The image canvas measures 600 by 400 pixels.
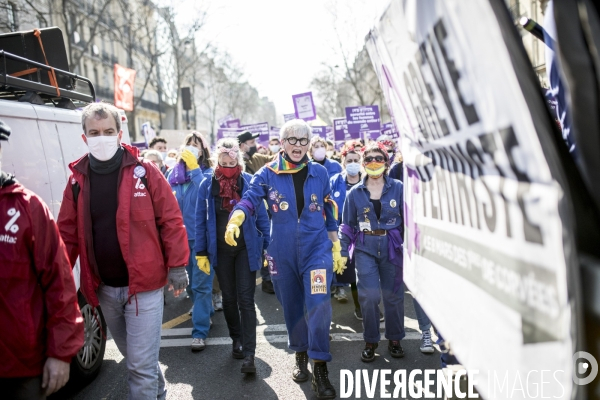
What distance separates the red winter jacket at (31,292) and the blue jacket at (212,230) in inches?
87.7

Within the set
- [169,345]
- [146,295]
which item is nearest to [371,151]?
[146,295]

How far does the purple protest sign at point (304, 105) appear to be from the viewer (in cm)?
1571

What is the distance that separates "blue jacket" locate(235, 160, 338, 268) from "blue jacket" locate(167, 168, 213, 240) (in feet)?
5.20

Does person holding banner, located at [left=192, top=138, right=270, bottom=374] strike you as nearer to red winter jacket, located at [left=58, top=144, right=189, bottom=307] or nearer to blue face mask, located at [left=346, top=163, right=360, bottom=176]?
red winter jacket, located at [left=58, top=144, right=189, bottom=307]

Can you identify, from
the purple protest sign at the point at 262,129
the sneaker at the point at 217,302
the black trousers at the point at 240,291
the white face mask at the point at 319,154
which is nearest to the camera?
the black trousers at the point at 240,291

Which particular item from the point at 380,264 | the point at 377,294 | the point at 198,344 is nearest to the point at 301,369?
the point at 377,294

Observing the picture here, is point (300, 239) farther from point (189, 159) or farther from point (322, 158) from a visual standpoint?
point (322, 158)

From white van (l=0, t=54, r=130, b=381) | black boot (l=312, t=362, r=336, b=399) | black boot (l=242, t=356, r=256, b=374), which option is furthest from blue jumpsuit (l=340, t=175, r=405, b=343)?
white van (l=0, t=54, r=130, b=381)

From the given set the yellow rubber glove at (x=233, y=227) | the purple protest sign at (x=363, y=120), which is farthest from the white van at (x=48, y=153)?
the purple protest sign at (x=363, y=120)

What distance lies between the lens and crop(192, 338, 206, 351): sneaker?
4876mm

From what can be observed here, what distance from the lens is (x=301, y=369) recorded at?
412 centimetres

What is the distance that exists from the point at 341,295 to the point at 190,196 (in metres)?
2.44

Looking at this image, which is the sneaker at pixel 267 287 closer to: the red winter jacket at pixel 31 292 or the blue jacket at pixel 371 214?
the blue jacket at pixel 371 214

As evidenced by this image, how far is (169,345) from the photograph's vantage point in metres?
5.12
